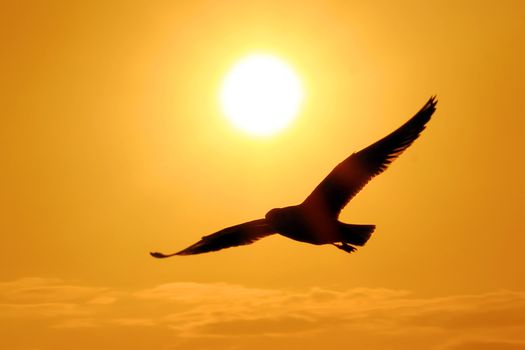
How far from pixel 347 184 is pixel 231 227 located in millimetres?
1859

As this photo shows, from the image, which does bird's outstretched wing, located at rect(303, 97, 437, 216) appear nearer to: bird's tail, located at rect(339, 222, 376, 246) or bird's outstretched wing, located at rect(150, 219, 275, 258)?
bird's tail, located at rect(339, 222, 376, 246)

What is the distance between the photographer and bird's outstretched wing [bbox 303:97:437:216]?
31.8ft

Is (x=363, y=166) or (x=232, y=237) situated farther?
(x=232, y=237)

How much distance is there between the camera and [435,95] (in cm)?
959

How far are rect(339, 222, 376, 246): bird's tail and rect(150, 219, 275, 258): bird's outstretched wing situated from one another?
1.17 m

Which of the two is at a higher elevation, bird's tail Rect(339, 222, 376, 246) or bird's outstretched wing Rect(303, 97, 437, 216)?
bird's outstretched wing Rect(303, 97, 437, 216)

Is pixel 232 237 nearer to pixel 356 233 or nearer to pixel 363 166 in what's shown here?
pixel 356 233

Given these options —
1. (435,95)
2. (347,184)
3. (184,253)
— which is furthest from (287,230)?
(435,95)

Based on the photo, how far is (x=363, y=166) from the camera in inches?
387

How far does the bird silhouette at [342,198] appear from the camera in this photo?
9703 millimetres

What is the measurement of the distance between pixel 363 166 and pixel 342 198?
51 cm

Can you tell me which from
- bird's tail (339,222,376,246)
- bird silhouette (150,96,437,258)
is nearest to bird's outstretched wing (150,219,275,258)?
bird silhouette (150,96,437,258)

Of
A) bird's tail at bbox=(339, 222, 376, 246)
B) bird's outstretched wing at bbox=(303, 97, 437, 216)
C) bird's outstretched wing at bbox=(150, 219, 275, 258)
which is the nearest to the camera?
bird's outstretched wing at bbox=(303, 97, 437, 216)

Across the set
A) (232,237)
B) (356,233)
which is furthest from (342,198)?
(232,237)
